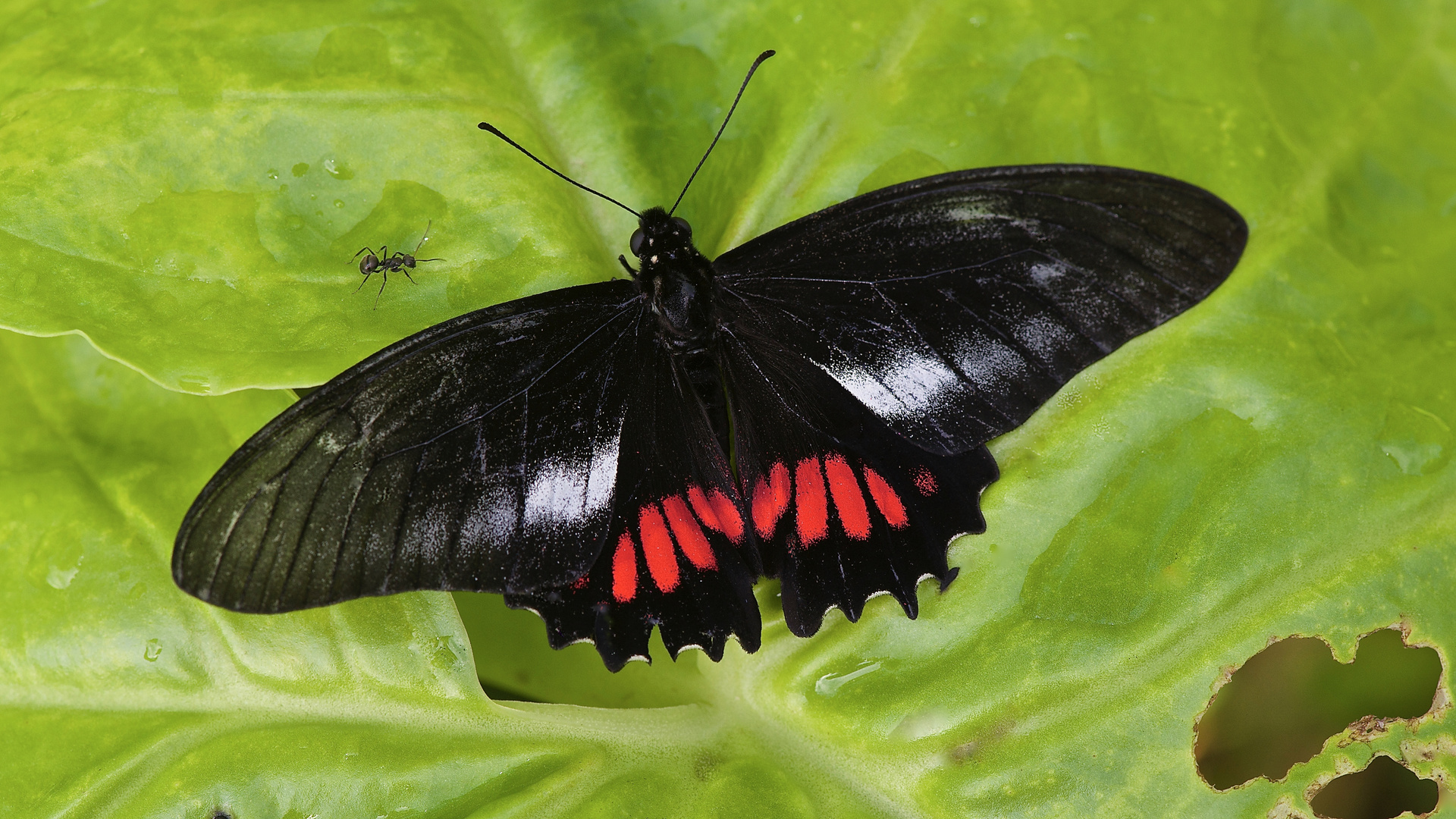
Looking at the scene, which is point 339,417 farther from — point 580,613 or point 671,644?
point 671,644

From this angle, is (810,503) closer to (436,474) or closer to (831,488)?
(831,488)

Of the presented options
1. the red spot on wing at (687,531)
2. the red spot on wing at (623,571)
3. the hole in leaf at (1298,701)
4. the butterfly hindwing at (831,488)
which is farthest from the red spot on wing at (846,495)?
the hole in leaf at (1298,701)

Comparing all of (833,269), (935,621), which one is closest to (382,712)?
(935,621)

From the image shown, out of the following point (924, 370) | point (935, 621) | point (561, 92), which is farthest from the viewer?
point (561, 92)

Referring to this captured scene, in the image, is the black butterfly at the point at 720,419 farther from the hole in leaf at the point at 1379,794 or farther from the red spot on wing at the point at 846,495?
the hole in leaf at the point at 1379,794

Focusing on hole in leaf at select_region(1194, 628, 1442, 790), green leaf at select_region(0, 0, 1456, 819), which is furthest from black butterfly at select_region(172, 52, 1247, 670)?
hole in leaf at select_region(1194, 628, 1442, 790)
